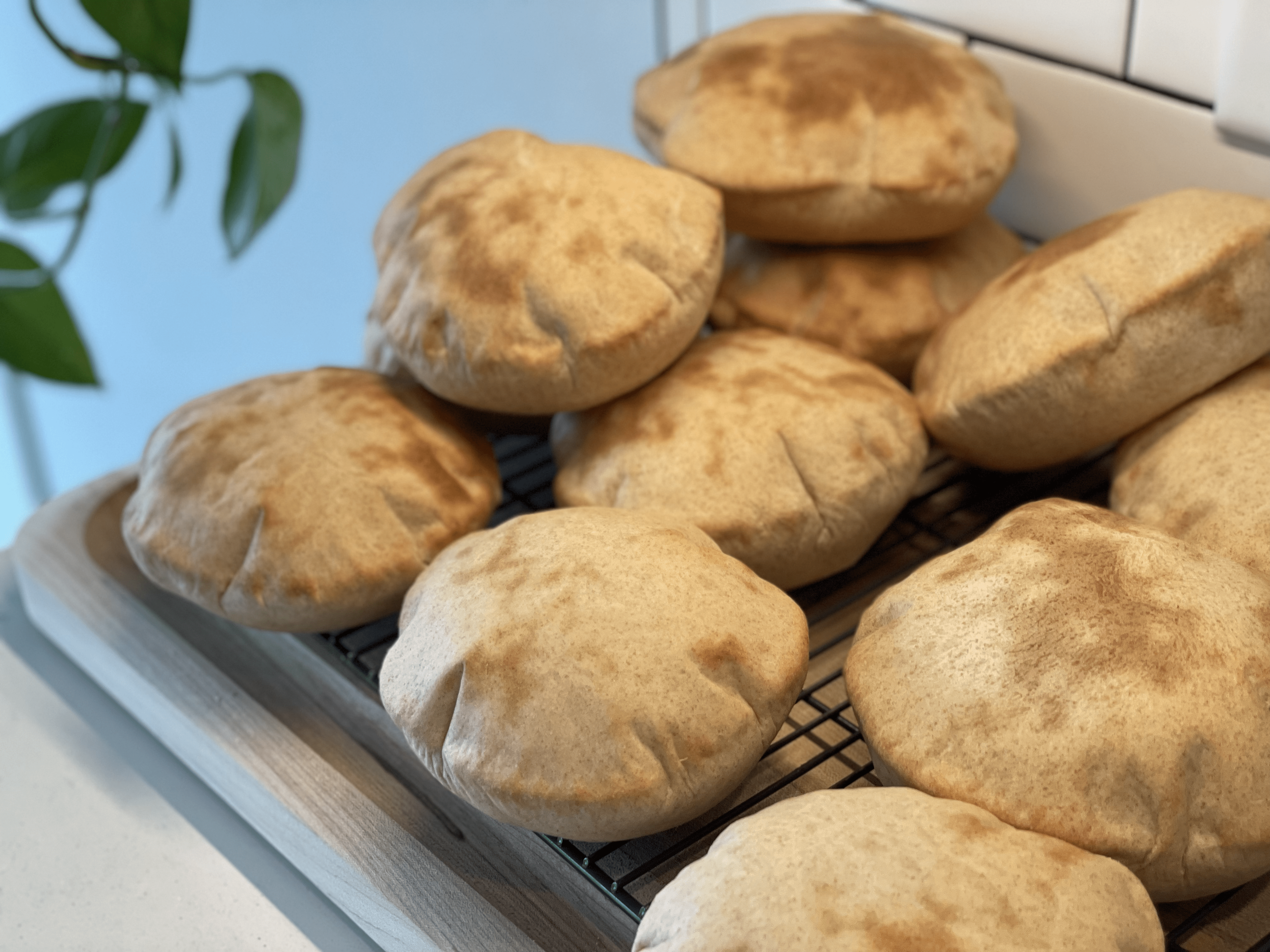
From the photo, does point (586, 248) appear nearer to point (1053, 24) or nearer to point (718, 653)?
point (718, 653)

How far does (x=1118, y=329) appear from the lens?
965mm

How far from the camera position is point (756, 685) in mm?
825

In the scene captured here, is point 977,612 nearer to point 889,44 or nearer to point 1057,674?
point 1057,674

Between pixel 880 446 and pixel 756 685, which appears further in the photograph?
pixel 880 446

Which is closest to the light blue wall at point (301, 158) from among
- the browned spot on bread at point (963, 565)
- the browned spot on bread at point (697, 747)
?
the browned spot on bread at point (963, 565)

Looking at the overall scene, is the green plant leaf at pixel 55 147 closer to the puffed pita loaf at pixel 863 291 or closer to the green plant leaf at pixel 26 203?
the green plant leaf at pixel 26 203

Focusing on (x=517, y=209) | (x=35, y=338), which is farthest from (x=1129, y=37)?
(x=35, y=338)

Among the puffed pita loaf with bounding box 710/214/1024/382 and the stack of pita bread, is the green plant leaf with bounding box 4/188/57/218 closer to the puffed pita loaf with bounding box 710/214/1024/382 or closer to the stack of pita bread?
the stack of pita bread

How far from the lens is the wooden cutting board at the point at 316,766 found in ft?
2.80

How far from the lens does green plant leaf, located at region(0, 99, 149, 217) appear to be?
4.93 ft

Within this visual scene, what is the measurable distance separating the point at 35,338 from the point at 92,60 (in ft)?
1.11

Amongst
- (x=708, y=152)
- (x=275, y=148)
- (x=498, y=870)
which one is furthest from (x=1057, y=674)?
(x=275, y=148)

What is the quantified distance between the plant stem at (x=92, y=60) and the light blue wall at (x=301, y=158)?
17 cm

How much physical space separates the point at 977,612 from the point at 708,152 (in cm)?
55
